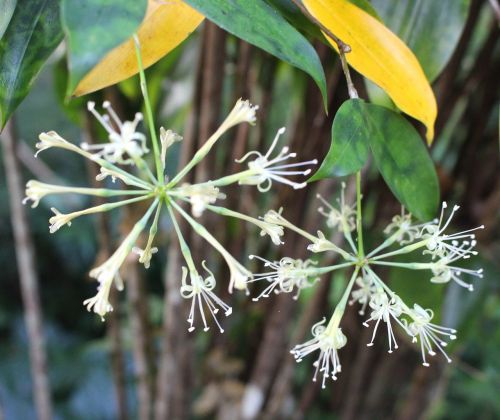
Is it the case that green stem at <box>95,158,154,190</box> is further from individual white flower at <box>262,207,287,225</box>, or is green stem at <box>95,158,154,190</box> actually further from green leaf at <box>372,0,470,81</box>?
green leaf at <box>372,0,470,81</box>

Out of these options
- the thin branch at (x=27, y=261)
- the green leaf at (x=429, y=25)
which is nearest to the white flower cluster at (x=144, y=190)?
the green leaf at (x=429, y=25)

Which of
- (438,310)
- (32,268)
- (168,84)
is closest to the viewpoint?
(438,310)

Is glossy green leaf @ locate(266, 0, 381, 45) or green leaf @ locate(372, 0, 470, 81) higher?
green leaf @ locate(372, 0, 470, 81)

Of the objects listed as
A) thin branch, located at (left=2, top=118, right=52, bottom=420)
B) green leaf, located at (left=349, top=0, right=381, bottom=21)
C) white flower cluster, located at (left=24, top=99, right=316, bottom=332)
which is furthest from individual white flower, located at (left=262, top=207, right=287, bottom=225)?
thin branch, located at (left=2, top=118, right=52, bottom=420)

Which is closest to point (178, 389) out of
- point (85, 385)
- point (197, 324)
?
point (197, 324)

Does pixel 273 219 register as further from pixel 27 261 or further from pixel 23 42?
pixel 27 261

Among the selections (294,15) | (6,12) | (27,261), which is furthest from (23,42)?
(27,261)

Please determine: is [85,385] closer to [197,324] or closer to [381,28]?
[197,324]

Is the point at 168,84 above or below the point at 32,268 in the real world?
above
